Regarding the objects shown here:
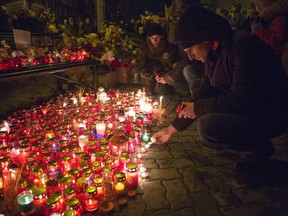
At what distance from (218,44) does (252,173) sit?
5.46 ft

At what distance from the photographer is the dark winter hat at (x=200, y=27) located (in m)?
2.54

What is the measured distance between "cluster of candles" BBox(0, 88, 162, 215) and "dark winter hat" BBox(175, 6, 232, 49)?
148 centimetres

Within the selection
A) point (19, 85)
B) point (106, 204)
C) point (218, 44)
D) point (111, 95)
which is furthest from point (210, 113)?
point (19, 85)

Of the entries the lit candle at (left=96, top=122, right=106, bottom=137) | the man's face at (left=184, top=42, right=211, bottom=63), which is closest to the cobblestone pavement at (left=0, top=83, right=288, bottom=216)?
the lit candle at (left=96, top=122, right=106, bottom=137)

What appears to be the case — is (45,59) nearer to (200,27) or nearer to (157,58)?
(157,58)

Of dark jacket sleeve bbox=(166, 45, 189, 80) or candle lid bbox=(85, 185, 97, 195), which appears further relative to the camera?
dark jacket sleeve bbox=(166, 45, 189, 80)

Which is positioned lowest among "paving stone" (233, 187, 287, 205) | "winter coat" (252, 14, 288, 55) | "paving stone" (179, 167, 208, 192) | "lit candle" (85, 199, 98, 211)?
"paving stone" (179, 167, 208, 192)

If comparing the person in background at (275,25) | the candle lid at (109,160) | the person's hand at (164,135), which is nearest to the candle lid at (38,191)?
the candle lid at (109,160)

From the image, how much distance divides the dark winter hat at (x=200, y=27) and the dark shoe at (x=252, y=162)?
1.50m

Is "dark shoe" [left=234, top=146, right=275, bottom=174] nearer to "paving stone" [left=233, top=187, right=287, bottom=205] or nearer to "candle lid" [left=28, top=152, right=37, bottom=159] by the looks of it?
"paving stone" [left=233, top=187, right=287, bottom=205]

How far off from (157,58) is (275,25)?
3401 mm

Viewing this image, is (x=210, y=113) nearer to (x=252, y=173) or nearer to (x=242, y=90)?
(x=242, y=90)

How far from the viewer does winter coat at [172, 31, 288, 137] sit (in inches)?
99.1

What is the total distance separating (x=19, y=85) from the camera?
7539 mm
